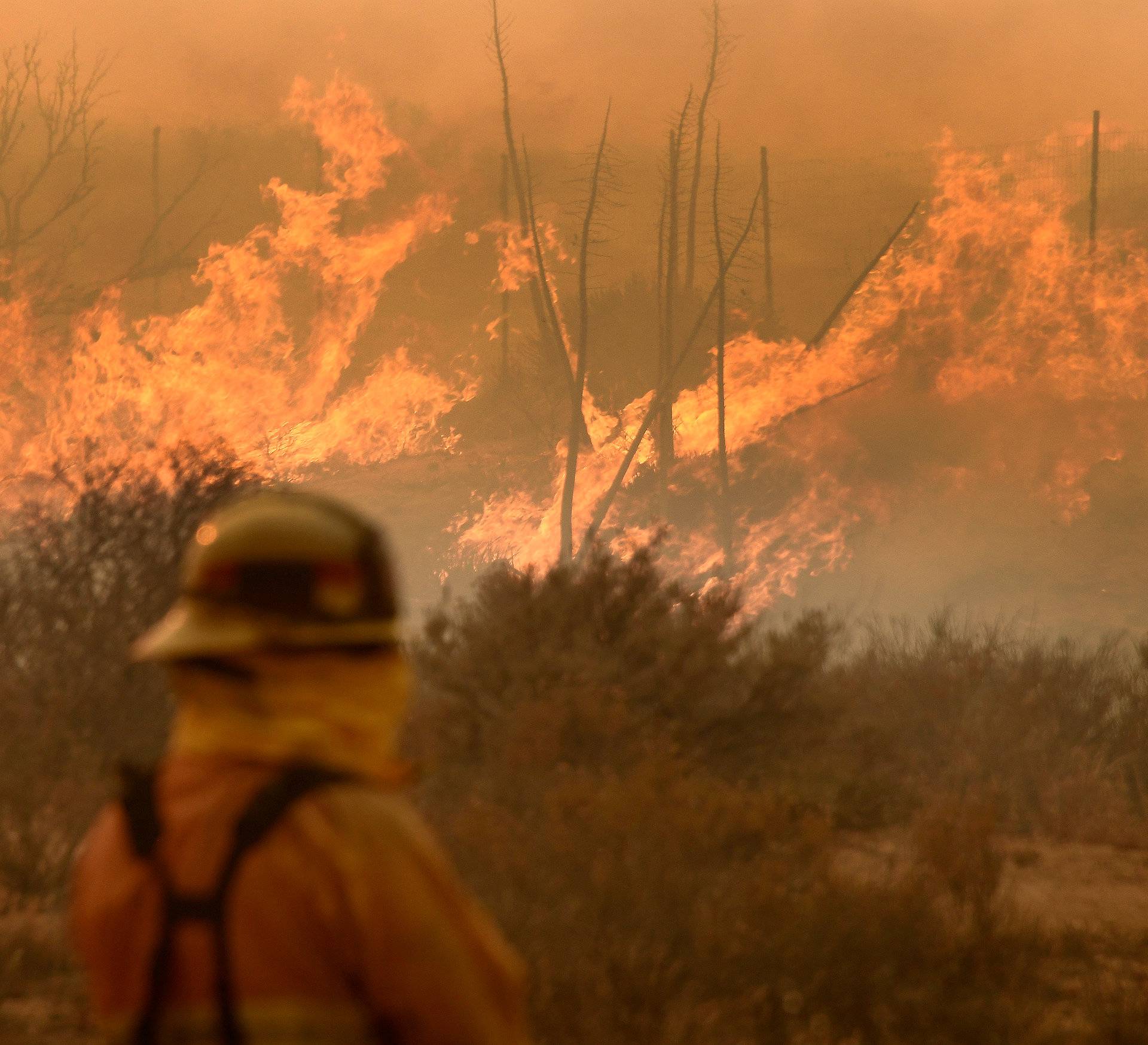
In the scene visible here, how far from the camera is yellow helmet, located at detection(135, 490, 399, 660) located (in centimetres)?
154

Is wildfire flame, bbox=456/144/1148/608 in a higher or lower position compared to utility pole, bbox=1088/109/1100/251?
lower

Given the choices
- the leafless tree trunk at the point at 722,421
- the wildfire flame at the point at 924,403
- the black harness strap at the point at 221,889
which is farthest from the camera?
the wildfire flame at the point at 924,403

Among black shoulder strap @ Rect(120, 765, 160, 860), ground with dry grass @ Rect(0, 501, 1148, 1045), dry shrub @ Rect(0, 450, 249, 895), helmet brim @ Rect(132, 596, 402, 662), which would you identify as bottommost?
ground with dry grass @ Rect(0, 501, 1148, 1045)

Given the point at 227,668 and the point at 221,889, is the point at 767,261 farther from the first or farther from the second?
the point at 221,889

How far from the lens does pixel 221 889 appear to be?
4.73 ft

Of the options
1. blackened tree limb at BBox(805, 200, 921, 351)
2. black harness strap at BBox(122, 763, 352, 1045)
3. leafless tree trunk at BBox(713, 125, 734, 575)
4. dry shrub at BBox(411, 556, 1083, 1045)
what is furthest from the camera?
blackened tree limb at BBox(805, 200, 921, 351)

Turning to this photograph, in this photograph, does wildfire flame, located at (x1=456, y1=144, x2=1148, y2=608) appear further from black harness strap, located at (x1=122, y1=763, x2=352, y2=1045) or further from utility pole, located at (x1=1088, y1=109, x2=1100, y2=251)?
black harness strap, located at (x1=122, y1=763, x2=352, y2=1045)

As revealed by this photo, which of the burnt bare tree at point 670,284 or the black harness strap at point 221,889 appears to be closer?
the black harness strap at point 221,889

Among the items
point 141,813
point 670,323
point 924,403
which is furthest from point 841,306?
point 141,813

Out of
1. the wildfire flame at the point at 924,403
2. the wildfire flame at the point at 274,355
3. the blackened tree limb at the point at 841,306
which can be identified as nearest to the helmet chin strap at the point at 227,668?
the wildfire flame at the point at 274,355

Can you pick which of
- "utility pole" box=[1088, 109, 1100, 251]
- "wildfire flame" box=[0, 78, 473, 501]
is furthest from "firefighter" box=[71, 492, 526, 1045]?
"utility pole" box=[1088, 109, 1100, 251]

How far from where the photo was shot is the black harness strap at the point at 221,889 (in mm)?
1434

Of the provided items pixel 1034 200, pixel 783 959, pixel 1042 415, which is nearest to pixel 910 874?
pixel 783 959

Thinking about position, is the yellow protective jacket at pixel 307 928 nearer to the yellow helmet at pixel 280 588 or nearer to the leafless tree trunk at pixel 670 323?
the yellow helmet at pixel 280 588
